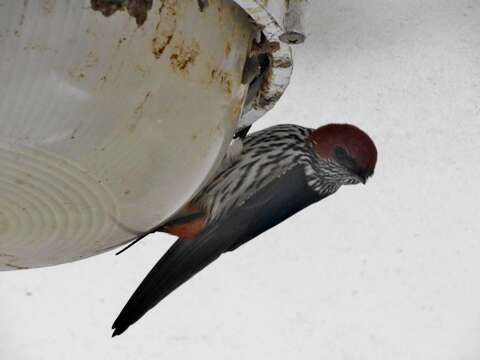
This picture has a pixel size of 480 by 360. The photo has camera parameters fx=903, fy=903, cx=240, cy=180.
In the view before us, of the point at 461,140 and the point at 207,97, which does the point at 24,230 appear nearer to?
the point at 207,97

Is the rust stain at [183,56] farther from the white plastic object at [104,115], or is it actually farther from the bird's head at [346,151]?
the bird's head at [346,151]

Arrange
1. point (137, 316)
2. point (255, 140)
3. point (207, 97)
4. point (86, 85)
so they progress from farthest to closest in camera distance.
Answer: point (255, 140)
point (137, 316)
point (207, 97)
point (86, 85)

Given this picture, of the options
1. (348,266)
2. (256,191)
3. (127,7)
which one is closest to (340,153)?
(256,191)

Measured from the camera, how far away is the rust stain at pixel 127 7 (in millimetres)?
715

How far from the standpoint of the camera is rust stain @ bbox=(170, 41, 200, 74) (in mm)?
770

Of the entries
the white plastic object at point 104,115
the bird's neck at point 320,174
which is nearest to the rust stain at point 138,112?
the white plastic object at point 104,115

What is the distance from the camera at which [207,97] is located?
2.67 feet

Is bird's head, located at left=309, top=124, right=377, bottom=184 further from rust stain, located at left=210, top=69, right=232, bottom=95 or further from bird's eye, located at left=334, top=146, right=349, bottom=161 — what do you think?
rust stain, located at left=210, top=69, right=232, bottom=95

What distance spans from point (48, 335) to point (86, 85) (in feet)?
4.41

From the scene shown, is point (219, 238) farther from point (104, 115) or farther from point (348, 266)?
point (104, 115)

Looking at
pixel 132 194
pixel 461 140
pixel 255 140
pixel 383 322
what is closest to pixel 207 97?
pixel 132 194

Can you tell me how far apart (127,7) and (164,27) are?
0.14 feet

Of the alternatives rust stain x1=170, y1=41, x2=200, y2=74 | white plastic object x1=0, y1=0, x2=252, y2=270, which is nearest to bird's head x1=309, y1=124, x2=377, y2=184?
white plastic object x1=0, y1=0, x2=252, y2=270

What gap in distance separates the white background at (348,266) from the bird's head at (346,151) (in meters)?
0.05
